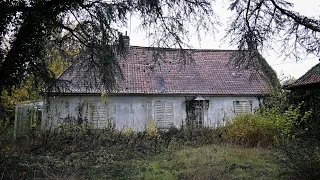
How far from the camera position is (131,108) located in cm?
1745

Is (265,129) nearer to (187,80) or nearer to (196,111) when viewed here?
(196,111)

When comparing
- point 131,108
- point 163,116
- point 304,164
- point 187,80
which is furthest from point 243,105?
point 304,164

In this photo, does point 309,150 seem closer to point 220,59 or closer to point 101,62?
point 101,62

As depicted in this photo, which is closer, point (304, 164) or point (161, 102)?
point (304, 164)

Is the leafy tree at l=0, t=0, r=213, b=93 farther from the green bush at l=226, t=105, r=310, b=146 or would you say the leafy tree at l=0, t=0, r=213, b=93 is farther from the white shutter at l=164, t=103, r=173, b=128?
the white shutter at l=164, t=103, r=173, b=128

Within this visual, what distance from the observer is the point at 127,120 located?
57.1 ft

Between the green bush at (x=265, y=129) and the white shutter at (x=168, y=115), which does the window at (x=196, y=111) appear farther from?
the green bush at (x=265, y=129)

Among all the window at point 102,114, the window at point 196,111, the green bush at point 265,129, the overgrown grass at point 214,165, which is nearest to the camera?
the overgrown grass at point 214,165

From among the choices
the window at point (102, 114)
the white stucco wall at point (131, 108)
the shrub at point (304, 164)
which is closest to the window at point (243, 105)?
the white stucco wall at point (131, 108)

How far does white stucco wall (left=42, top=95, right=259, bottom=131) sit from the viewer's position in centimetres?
1673

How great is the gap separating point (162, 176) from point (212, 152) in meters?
2.69

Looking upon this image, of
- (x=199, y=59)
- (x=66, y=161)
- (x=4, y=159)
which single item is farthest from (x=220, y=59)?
(x=4, y=159)

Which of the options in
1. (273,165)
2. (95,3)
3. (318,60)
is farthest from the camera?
(273,165)

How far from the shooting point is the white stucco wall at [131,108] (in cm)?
1673
